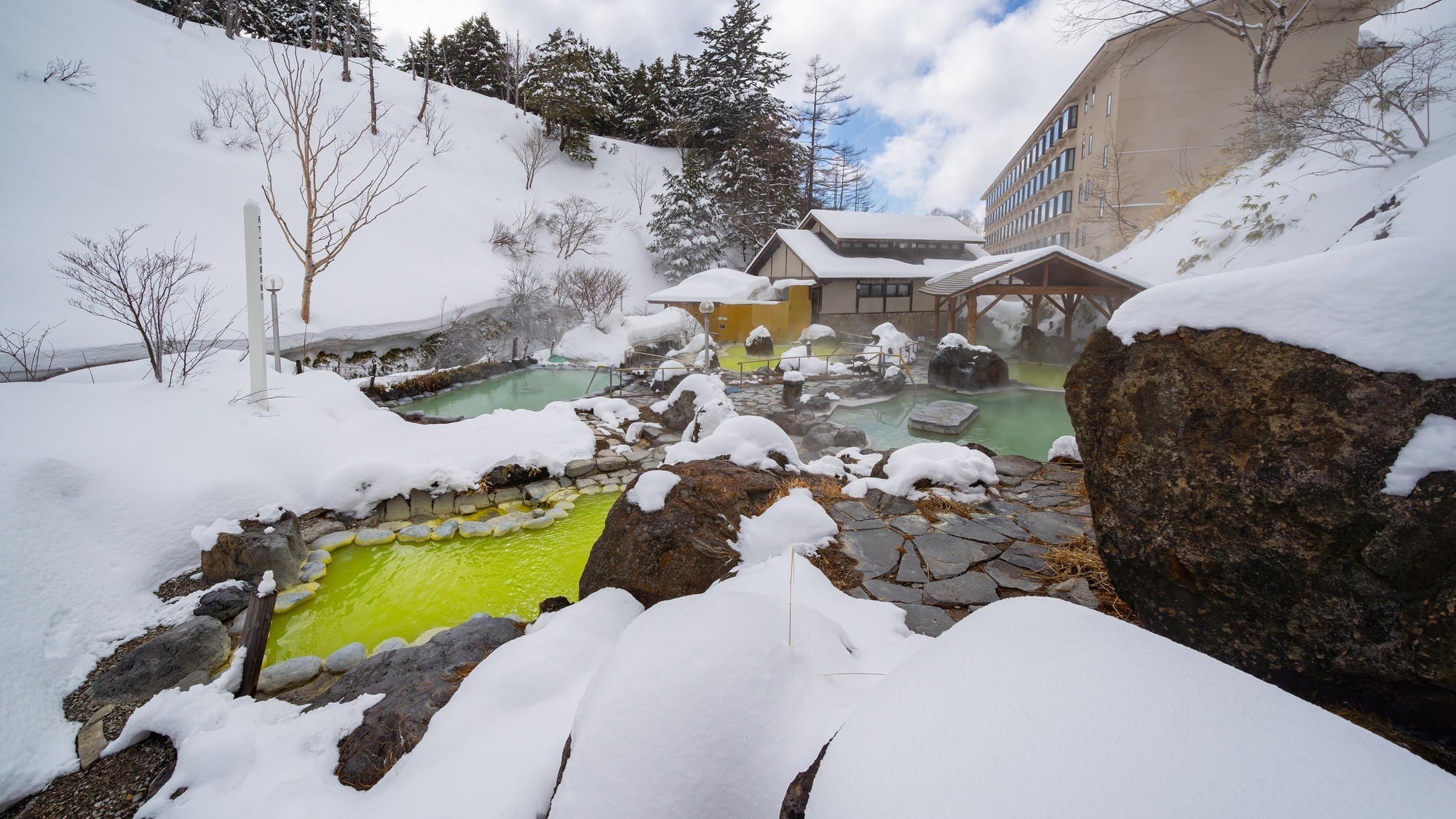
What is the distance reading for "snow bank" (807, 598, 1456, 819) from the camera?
98cm

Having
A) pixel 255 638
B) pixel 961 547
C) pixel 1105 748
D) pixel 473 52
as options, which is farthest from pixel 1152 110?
pixel 473 52

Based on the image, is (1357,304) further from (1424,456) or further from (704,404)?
(704,404)

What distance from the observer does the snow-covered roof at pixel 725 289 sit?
61.6 feet

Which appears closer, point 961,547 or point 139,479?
point 961,547

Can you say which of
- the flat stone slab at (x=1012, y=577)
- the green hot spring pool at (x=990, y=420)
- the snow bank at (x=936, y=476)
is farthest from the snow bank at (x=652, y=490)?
the green hot spring pool at (x=990, y=420)

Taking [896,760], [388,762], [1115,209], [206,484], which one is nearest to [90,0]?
[206,484]

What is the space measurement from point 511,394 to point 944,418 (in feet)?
34.2

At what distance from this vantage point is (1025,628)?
1486 millimetres

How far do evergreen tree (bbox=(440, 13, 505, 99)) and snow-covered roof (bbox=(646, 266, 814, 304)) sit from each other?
2896 cm

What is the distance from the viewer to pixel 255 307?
6.86 metres

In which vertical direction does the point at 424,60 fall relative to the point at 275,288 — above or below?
above

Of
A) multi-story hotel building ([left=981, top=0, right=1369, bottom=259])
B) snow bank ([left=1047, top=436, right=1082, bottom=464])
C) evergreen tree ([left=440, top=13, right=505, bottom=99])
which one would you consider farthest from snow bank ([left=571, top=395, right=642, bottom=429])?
evergreen tree ([left=440, top=13, right=505, bottom=99])

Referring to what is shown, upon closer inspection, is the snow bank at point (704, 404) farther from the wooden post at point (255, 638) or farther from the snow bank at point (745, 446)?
the wooden post at point (255, 638)

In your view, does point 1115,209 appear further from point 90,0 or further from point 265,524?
point 90,0
